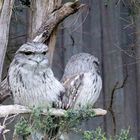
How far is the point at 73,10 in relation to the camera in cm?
315

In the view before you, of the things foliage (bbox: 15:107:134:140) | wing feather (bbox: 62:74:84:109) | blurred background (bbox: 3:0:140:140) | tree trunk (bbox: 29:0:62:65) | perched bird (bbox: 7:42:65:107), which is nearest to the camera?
foliage (bbox: 15:107:134:140)

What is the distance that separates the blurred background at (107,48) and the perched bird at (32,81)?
1.08 metres

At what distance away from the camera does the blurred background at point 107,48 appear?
4.00m

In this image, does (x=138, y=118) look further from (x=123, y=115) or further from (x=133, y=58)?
(x=133, y=58)

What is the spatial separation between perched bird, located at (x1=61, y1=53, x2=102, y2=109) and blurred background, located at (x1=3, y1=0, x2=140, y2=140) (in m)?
0.67

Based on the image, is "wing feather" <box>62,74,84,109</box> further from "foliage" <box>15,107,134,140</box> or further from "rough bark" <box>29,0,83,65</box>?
"foliage" <box>15,107,134,140</box>

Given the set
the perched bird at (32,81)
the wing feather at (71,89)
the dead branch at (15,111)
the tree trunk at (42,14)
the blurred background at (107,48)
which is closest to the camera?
the dead branch at (15,111)

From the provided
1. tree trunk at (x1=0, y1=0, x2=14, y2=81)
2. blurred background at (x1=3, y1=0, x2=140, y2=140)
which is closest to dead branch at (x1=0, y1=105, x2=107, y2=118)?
tree trunk at (x1=0, y1=0, x2=14, y2=81)

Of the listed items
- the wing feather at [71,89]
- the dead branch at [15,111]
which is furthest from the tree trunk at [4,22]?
the dead branch at [15,111]

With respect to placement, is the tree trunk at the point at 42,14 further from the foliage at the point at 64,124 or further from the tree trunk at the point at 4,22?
the foliage at the point at 64,124

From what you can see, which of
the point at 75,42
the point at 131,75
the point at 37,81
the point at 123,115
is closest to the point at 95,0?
the point at 75,42

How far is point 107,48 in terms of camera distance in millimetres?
4039

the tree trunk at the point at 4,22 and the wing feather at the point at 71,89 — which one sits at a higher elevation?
the tree trunk at the point at 4,22

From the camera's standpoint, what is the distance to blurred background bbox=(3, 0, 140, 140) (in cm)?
400
